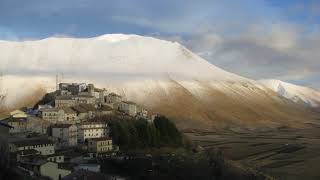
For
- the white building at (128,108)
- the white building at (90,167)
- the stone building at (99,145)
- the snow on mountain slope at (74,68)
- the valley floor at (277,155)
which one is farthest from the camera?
the snow on mountain slope at (74,68)

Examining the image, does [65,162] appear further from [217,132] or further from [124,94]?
[124,94]

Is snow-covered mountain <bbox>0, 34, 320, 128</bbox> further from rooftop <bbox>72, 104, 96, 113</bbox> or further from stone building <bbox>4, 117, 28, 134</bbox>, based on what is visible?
stone building <bbox>4, 117, 28, 134</bbox>

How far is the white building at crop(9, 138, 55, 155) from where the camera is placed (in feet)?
164

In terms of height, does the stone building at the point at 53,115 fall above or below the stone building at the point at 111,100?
below

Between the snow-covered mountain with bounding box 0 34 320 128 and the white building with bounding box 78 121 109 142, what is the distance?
7398 centimetres

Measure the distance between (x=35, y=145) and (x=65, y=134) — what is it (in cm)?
870

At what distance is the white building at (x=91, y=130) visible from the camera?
6134cm

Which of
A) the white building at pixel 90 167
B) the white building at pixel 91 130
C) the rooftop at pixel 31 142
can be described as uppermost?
the white building at pixel 91 130

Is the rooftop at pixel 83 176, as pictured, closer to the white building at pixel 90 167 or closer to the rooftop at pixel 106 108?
the white building at pixel 90 167

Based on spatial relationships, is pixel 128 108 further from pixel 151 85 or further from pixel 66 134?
pixel 151 85

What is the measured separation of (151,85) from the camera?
167250 millimetres

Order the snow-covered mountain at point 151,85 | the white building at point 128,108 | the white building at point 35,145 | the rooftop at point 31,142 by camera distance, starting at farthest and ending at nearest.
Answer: the snow-covered mountain at point 151,85 → the white building at point 128,108 → the rooftop at point 31,142 → the white building at point 35,145

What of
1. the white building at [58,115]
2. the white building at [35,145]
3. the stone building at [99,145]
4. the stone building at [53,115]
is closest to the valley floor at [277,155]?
the stone building at [99,145]

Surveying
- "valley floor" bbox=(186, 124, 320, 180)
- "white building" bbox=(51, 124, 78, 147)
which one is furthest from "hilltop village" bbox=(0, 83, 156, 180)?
"valley floor" bbox=(186, 124, 320, 180)
